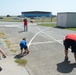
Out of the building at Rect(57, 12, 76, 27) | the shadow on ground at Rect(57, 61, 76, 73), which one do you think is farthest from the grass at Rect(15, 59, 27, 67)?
the building at Rect(57, 12, 76, 27)

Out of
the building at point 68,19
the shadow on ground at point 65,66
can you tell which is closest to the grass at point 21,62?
the shadow on ground at point 65,66

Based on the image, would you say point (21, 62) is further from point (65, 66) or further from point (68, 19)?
point (68, 19)

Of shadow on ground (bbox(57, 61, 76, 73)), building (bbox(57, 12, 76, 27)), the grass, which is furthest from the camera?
building (bbox(57, 12, 76, 27))

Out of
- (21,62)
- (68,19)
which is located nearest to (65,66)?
(21,62)

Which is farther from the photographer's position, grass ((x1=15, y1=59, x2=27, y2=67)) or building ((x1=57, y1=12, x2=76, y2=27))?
building ((x1=57, y1=12, x2=76, y2=27))

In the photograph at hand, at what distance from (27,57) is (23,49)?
1.35 meters

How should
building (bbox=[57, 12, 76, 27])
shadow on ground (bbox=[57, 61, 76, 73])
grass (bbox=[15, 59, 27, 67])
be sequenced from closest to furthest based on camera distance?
shadow on ground (bbox=[57, 61, 76, 73]) → grass (bbox=[15, 59, 27, 67]) → building (bbox=[57, 12, 76, 27])

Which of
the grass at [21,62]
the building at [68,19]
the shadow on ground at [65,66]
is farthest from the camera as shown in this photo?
the building at [68,19]

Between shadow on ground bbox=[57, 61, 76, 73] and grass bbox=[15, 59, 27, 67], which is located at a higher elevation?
shadow on ground bbox=[57, 61, 76, 73]

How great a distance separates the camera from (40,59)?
879 centimetres

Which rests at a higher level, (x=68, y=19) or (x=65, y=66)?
(x=68, y=19)

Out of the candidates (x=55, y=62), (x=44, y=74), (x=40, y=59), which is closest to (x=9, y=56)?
(x=40, y=59)

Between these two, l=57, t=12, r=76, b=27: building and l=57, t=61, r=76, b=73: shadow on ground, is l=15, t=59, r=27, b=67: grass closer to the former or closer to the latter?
l=57, t=61, r=76, b=73: shadow on ground

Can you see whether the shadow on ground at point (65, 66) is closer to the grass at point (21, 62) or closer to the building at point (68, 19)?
the grass at point (21, 62)
